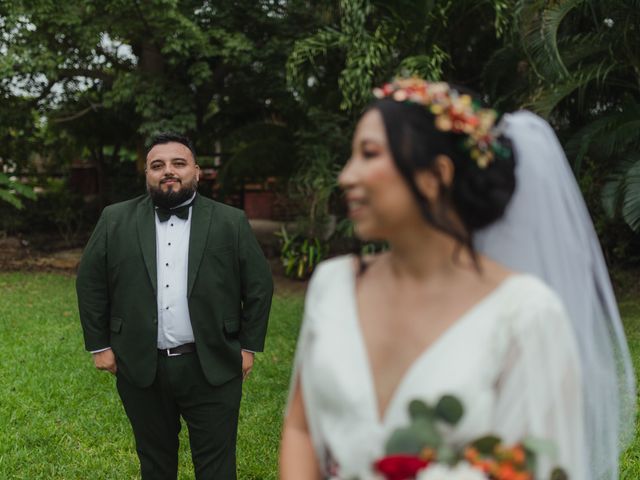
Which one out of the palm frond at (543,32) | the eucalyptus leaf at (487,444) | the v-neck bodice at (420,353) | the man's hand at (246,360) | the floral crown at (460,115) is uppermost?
the palm frond at (543,32)

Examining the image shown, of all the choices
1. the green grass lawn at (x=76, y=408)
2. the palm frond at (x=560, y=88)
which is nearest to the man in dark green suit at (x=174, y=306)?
the green grass lawn at (x=76, y=408)

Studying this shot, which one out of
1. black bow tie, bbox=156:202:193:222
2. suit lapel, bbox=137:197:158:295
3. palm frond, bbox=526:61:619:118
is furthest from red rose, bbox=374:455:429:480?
palm frond, bbox=526:61:619:118

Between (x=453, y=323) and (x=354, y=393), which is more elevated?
(x=453, y=323)

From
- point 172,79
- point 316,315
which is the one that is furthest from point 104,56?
point 316,315

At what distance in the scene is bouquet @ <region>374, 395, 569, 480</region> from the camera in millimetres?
1542

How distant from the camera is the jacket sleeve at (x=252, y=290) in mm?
3838

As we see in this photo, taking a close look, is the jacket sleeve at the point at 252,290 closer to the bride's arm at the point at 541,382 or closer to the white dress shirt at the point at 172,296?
the white dress shirt at the point at 172,296

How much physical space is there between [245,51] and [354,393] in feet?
39.0

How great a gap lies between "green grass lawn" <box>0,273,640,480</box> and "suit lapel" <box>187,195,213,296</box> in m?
1.76

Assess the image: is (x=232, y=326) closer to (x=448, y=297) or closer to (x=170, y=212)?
(x=170, y=212)

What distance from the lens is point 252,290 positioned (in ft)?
12.6

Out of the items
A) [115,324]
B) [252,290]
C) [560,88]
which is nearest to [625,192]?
[560,88]

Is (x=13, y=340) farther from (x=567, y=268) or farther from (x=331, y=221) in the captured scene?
(x=567, y=268)

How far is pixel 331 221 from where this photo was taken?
13336mm
